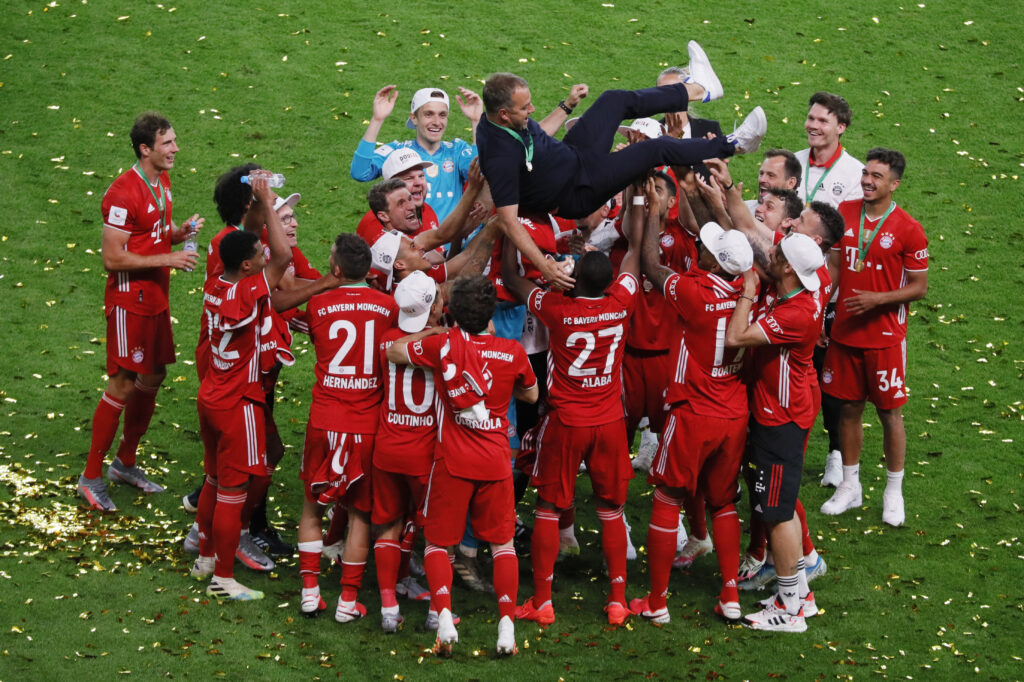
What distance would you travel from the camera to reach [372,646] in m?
6.36

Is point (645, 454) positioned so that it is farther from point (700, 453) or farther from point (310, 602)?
point (310, 602)

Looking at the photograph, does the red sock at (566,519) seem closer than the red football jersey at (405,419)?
No

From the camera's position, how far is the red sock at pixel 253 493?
703 centimetres

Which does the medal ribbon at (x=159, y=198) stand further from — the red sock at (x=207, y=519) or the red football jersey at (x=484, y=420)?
the red football jersey at (x=484, y=420)

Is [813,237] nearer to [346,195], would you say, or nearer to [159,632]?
[159,632]

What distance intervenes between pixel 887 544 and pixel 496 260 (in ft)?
10.7

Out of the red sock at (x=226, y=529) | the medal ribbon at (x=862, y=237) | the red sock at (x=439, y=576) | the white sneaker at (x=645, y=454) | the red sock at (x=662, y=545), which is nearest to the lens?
the red sock at (x=439, y=576)

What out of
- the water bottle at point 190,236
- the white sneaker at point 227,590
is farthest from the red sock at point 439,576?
the water bottle at point 190,236

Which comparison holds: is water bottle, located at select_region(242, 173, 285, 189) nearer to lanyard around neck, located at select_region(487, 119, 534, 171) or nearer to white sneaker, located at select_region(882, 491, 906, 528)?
lanyard around neck, located at select_region(487, 119, 534, 171)

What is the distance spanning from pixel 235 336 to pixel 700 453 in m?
2.74

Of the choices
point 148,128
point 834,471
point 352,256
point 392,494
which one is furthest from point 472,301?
point 834,471

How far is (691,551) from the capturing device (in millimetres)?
7629

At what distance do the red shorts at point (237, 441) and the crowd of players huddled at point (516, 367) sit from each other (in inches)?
0.5

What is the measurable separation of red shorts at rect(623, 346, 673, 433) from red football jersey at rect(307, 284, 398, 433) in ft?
6.35
